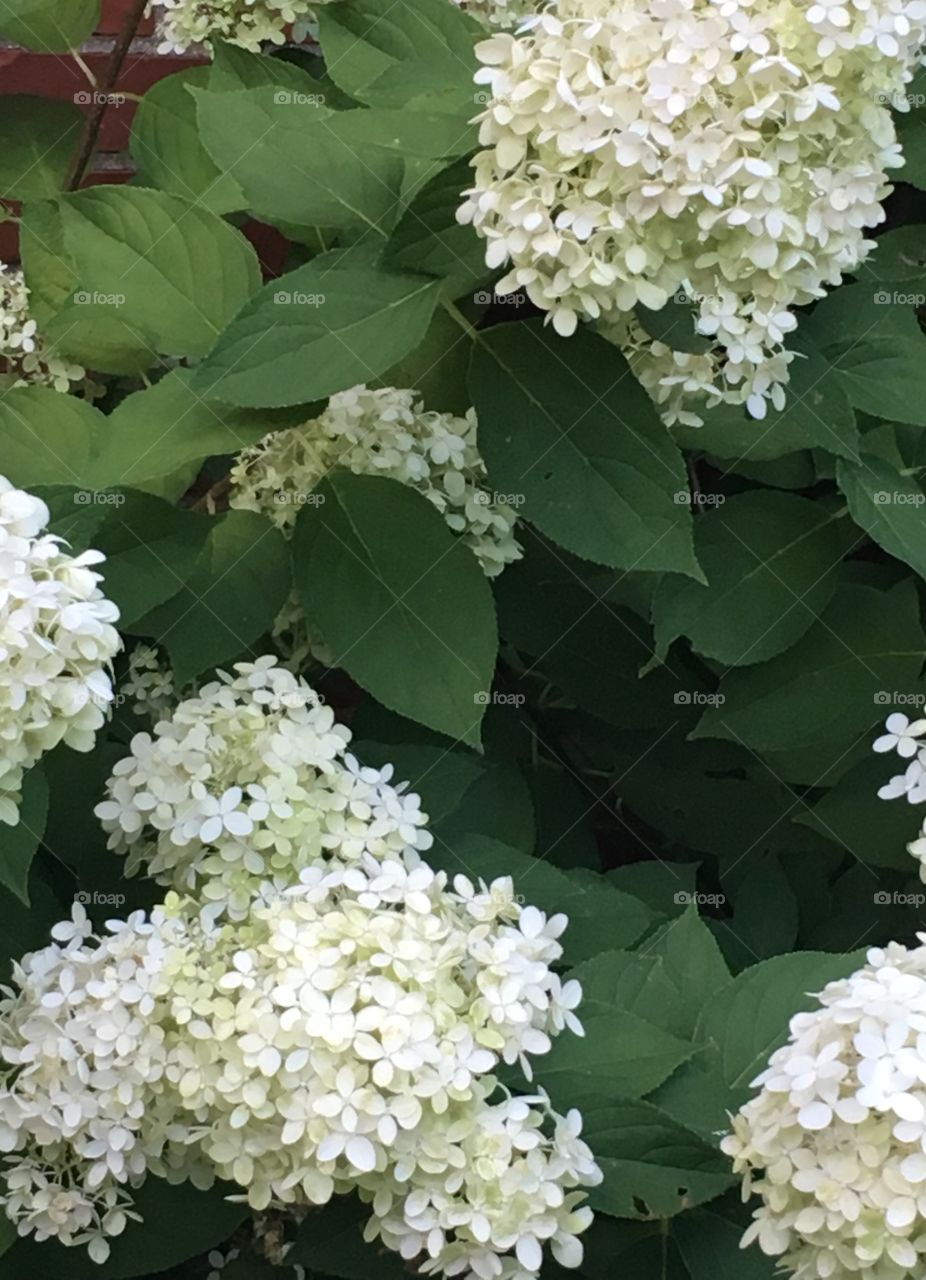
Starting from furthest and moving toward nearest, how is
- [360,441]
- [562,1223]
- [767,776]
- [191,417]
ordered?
[767,776]
[360,441]
[191,417]
[562,1223]

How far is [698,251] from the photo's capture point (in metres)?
0.58

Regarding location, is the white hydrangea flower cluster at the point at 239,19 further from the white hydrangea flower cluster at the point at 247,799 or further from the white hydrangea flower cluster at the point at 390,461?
the white hydrangea flower cluster at the point at 247,799

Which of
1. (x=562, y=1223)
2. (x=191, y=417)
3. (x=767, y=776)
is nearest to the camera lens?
(x=562, y=1223)

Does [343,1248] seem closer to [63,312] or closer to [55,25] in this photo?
[63,312]

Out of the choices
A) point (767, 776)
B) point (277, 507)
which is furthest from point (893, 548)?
point (277, 507)

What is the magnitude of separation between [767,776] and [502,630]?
8.4 inches

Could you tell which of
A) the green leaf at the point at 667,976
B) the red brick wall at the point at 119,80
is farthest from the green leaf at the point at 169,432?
the red brick wall at the point at 119,80

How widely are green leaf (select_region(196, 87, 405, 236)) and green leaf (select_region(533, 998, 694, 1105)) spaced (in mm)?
415

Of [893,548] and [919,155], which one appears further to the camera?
[919,155]

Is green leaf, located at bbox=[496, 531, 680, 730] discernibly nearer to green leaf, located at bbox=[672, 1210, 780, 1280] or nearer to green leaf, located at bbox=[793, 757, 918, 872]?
green leaf, located at bbox=[793, 757, 918, 872]

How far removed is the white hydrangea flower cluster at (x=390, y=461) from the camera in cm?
77

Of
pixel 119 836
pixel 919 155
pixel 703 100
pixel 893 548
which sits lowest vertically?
pixel 119 836

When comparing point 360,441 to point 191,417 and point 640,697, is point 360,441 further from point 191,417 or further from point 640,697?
point 640,697

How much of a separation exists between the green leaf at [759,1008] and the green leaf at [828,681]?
0.64ft
